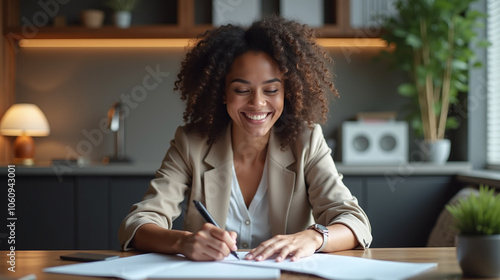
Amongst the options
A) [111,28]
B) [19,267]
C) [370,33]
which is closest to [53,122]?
[111,28]

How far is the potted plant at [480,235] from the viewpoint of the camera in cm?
97

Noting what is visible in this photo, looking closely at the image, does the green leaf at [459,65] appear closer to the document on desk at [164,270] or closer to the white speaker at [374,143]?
the white speaker at [374,143]

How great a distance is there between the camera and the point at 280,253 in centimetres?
119

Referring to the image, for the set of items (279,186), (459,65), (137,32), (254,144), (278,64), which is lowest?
(279,186)

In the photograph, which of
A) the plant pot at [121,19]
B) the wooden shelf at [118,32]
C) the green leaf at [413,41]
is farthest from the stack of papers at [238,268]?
the plant pot at [121,19]

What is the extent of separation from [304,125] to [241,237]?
426mm

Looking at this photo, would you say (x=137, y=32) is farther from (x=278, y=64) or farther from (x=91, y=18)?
(x=278, y=64)

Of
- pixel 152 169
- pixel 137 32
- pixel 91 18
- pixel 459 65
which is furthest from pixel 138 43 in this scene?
pixel 459 65

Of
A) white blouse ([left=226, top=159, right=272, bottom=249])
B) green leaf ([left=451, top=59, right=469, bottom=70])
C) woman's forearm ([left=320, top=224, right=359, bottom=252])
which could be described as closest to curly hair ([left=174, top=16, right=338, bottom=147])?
white blouse ([left=226, top=159, right=272, bottom=249])

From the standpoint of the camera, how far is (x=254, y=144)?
1811 mm

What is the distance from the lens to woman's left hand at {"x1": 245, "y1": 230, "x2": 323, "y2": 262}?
1178 millimetres

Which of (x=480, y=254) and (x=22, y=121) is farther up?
(x=22, y=121)

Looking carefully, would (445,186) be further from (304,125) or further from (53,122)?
(53,122)

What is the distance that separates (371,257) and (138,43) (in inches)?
109
